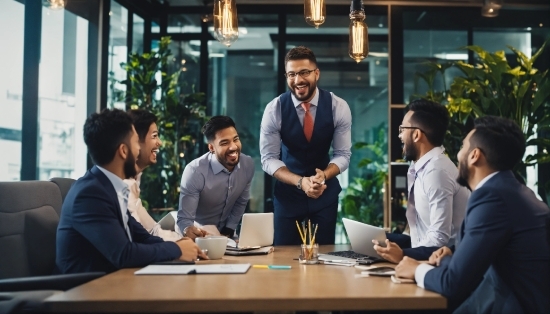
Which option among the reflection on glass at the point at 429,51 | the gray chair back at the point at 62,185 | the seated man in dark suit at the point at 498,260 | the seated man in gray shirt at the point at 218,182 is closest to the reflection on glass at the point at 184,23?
the reflection on glass at the point at 429,51

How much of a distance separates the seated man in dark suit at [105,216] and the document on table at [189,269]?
0.11 m

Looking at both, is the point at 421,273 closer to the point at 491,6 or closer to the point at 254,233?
the point at 254,233

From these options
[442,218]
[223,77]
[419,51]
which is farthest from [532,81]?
[223,77]

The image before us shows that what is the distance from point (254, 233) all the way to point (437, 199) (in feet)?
2.63

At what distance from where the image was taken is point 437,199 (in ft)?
8.97

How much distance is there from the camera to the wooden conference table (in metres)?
1.62

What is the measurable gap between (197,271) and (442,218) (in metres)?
1.09

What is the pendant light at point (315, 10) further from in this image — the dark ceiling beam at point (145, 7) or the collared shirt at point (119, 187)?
the dark ceiling beam at point (145, 7)

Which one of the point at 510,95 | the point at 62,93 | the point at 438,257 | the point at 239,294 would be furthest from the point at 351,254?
the point at 62,93

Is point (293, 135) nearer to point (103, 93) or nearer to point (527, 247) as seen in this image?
point (527, 247)

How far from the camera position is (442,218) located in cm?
270

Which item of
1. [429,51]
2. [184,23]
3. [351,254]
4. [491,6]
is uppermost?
[184,23]

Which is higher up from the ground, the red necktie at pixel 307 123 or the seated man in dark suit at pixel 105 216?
the red necktie at pixel 307 123

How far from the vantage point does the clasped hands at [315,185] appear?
11.2 ft
